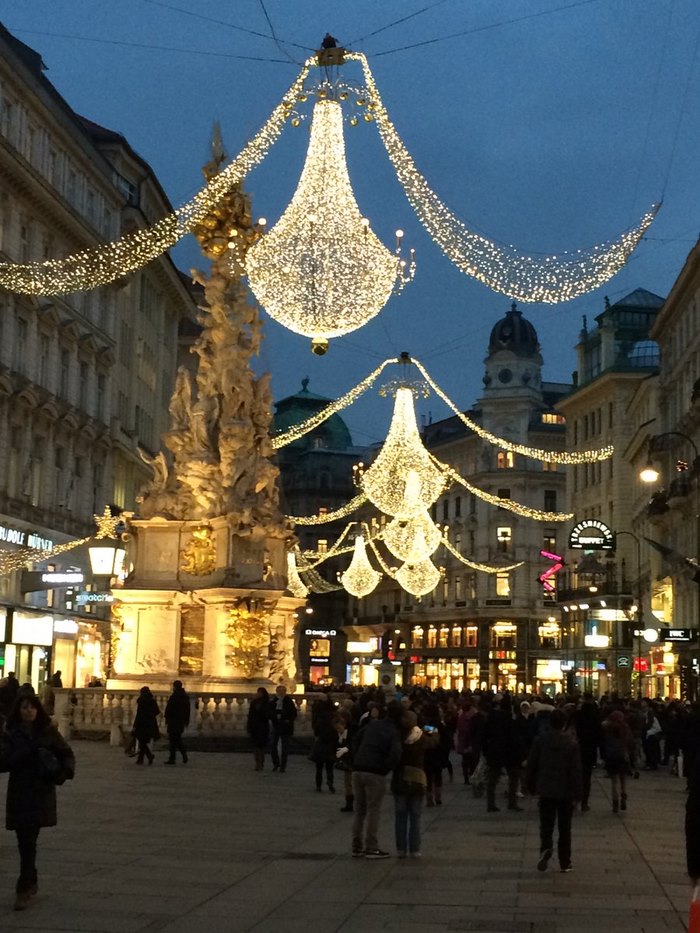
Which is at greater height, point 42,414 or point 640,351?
point 640,351

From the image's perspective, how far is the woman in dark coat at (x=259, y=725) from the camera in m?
29.7

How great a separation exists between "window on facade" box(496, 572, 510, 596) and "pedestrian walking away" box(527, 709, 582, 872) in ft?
312

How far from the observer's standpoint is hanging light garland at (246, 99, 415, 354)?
24234 mm

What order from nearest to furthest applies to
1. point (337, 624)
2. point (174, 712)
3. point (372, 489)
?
point (174, 712) < point (372, 489) < point (337, 624)

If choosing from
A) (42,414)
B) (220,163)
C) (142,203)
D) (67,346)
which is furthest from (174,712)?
(142,203)

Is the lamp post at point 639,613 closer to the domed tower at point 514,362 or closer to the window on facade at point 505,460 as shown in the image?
the window on facade at point 505,460

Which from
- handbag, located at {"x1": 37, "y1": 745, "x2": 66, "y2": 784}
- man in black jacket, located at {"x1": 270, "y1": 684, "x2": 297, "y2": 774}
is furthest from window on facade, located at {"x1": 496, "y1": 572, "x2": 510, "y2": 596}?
handbag, located at {"x1": 37, "y1": 745, "x2": 66, "y2": 784}

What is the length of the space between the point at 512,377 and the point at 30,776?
333 feet

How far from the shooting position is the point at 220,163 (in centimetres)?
4106

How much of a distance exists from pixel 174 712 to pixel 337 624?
374 feet

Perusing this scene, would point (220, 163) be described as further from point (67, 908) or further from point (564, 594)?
point (564, 594)

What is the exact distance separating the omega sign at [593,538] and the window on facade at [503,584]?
121 feet

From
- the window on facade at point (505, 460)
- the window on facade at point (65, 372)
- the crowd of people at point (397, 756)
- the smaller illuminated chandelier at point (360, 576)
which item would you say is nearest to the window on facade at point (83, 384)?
the window on facade at point (65, 372)

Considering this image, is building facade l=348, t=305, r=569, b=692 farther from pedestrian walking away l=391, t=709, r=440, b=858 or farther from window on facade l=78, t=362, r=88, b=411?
pedestrian walking away l=391, t=709, r=440, b=858
